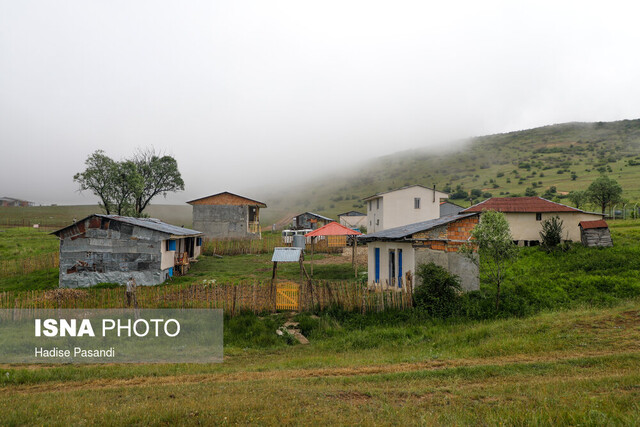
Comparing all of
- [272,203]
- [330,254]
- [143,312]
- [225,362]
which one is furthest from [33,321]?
[272,203]

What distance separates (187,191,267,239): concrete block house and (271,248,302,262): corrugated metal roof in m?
28.9

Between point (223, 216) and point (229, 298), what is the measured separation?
32.9 meters

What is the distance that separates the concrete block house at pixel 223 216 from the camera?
153 feet

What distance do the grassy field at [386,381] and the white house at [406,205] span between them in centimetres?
2782

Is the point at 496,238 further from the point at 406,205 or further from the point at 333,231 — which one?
the point at 406,205

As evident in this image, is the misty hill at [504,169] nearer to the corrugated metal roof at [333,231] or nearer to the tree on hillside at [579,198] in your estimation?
the tree on hillside at [579,198]

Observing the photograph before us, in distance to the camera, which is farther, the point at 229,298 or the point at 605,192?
the point at 605,192

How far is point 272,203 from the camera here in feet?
458

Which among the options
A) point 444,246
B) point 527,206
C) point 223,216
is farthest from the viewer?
point 223,216

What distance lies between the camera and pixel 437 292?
49.1 feet

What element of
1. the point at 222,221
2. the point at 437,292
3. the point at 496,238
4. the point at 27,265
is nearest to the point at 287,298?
the point at 437,292

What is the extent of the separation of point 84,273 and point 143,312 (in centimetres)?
946

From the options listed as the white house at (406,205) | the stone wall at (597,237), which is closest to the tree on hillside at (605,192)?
the white house at (406,205)

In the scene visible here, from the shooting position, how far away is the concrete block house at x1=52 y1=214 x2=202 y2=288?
21781mm
